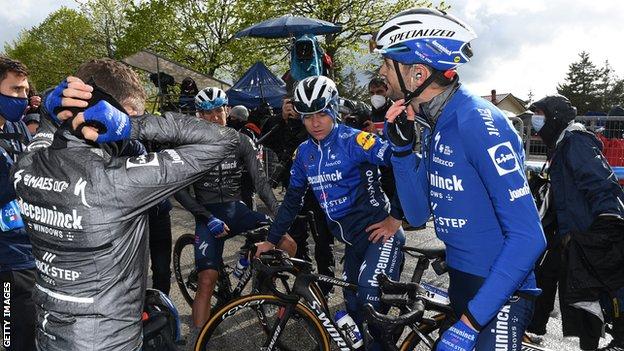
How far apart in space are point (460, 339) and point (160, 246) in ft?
10.7

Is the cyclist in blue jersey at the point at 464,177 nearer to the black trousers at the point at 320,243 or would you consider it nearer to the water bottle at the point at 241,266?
the water bottle at the point at 241,266

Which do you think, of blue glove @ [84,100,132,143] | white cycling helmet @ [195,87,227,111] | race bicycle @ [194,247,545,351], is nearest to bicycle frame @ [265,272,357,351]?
race bicycle @ [194,247,545,351]

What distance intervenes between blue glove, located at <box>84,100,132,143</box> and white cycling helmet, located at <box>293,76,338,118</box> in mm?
2010

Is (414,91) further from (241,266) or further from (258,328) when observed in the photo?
(258,328)

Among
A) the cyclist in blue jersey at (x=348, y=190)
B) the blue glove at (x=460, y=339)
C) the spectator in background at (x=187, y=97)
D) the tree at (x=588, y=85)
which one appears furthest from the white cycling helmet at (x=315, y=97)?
the tree at (x=588, y=85)

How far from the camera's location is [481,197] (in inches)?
73.0

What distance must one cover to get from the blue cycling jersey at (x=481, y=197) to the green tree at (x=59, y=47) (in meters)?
36.4

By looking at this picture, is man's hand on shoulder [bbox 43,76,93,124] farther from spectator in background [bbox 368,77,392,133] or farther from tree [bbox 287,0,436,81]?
tree [bbox 287,0,436,81]

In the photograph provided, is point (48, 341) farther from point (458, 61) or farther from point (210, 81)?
point (210, 81)

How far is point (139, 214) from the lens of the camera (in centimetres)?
174

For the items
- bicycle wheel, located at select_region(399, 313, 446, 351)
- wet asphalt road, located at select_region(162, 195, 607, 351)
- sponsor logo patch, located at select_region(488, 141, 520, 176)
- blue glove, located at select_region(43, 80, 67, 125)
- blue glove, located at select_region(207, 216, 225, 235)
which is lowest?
wet asphalt road, located at select_region(162, 195, 607, 351)

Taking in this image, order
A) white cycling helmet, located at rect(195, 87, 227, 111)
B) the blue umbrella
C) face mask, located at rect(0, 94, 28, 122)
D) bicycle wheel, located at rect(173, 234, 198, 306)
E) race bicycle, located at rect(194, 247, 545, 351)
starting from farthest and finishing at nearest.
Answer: the blue umbrella, bicycle wheel, located at rect(173, 234, 198, 306), white cycling helmet, located at rect(195, 87, 227, 111), face mask, located at rect(0, 94, 28, 122), race bicycle, located at rect(194, 247, 545, 351)

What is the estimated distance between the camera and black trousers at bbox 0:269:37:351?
262cm

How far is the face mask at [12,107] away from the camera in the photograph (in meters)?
2.96
